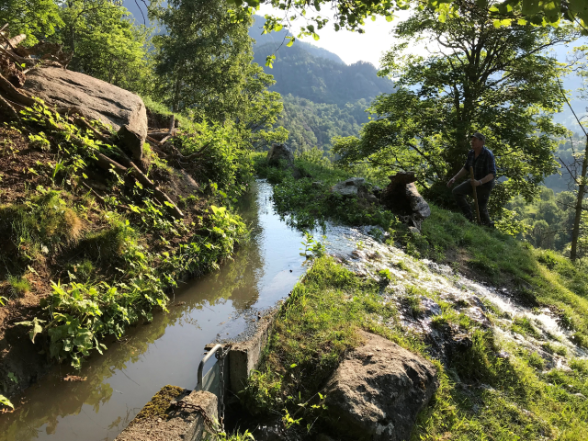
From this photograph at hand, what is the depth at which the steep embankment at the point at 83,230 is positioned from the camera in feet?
10.3

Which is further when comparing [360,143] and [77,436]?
[360,143]

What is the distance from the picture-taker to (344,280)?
5.54 metres

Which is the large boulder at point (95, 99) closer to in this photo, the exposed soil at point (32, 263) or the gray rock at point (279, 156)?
the exposed soil at point (32, 263)

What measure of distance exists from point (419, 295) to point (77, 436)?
490 cm

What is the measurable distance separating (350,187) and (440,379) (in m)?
6.74

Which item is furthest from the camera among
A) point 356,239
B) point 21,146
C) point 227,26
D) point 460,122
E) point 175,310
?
point 227,26

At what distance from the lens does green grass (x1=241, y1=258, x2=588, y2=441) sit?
3.30m

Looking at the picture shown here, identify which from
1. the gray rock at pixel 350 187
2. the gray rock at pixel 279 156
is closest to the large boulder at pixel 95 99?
the gray rock at pixel 350 187

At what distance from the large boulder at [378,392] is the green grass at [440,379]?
0.17 m

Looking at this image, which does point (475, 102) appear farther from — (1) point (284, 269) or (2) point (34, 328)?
(2) point (34, 328)

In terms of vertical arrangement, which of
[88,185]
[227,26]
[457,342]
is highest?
[227,26]

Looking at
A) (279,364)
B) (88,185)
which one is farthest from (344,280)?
(88,185)

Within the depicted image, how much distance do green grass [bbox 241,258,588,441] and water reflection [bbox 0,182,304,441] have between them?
0.64 m

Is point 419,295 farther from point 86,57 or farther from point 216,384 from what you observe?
point 86,57
